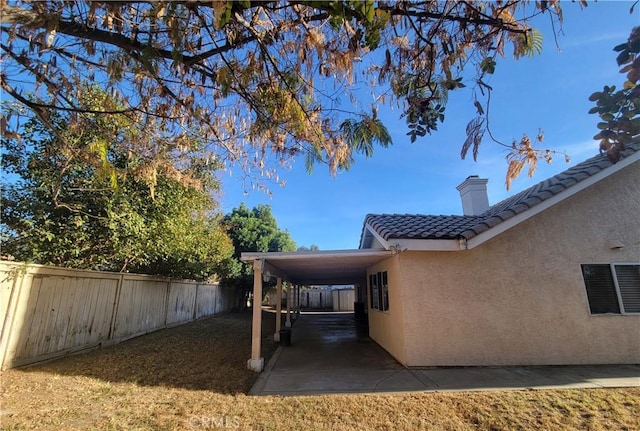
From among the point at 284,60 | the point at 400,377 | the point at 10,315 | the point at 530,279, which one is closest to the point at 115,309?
the point at 10,315

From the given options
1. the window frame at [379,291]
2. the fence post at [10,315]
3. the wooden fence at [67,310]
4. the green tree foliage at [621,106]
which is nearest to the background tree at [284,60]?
the green tree foliage at [621,106]

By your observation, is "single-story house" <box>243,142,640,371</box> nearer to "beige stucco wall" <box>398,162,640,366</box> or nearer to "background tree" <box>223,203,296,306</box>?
"beige stucco wall" <box>398,162,640,366</box>

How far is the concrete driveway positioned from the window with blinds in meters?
1.24

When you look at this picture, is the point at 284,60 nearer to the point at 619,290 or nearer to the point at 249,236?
the point at 619,290

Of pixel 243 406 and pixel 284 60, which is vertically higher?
pixel 284 60

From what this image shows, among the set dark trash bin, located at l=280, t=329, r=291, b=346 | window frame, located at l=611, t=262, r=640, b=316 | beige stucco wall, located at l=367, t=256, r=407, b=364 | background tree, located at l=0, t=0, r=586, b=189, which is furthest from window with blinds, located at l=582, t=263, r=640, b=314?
dark trash bin, located at l=280, t=329, r=291, b=346

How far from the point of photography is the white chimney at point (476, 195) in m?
10.9

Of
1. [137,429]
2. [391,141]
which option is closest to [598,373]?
[391,141]

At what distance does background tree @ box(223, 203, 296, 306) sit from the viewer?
21.6m

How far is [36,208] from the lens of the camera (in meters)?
7.83

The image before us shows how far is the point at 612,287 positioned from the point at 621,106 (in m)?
7.33

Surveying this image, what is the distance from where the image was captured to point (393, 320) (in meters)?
8.16

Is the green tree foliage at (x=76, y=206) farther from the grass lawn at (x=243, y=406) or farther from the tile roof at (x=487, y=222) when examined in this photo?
the tile roof at (x=487, y=222)

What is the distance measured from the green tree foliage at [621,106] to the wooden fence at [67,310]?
9.02m
